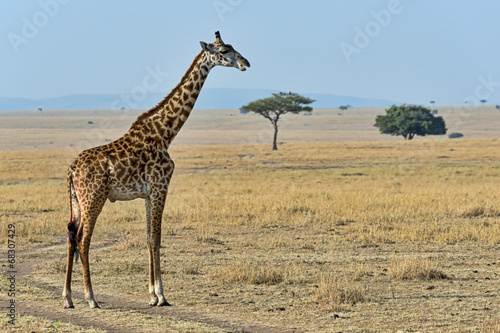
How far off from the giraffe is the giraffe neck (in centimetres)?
1

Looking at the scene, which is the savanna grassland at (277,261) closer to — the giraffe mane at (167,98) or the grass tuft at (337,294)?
the grass tuft at (337,294)

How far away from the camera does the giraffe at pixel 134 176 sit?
9578mm

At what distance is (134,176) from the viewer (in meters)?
9.76

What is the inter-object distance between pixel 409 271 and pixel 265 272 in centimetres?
236

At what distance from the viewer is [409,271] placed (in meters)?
11.7

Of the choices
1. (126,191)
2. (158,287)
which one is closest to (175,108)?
(126,191)

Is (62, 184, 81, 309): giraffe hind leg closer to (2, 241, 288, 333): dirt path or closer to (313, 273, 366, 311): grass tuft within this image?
(2, 241, 288, 333): dirt path

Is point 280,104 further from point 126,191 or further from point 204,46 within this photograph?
point 126,191

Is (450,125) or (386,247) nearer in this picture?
(386,247)

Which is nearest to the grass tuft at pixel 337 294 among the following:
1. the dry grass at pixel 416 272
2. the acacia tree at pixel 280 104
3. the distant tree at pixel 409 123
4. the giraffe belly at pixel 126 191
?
the dry grass at pixel 416 272

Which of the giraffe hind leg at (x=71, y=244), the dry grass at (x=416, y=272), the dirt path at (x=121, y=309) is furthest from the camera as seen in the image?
the dry grass at (x=416, y=272)

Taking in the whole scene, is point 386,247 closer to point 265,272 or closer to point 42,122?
point 265,272

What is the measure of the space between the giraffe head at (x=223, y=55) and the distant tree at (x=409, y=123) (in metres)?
80.9

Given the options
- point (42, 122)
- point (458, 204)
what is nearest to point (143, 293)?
point (458, 204)
